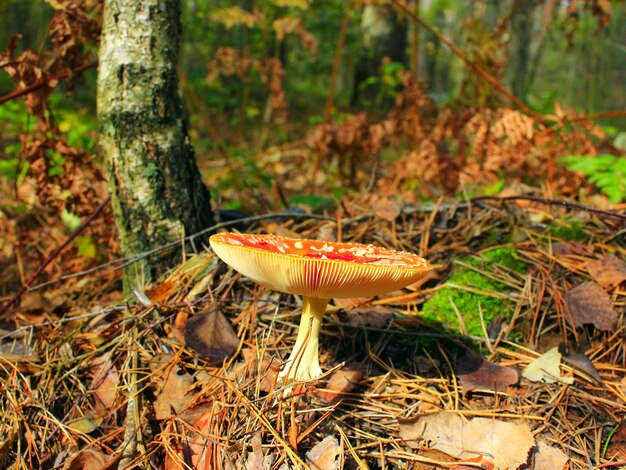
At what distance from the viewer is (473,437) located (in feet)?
4.92

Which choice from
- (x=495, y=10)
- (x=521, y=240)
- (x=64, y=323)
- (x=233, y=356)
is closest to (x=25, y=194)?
(x=64, y=323)

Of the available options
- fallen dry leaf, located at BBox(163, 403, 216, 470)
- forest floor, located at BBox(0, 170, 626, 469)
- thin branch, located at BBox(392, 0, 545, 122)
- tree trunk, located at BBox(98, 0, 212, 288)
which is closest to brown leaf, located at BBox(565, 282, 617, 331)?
forest floor, located at BBox(0, 170, 626, 469)

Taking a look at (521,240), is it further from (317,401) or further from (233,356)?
(233,356)

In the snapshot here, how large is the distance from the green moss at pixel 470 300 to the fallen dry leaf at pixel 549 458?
0.58 m

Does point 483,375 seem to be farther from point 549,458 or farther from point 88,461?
point 88,461

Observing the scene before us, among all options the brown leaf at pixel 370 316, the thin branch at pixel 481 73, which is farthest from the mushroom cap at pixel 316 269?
the thin branch at pixel 481 73

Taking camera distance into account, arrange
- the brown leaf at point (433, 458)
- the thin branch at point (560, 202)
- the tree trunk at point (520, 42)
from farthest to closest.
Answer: the tree trunk at point (520, 42) < the thin branch at point (560, 202) < the brown leaf at point (433, 458)

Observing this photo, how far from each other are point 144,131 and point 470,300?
1.74 m

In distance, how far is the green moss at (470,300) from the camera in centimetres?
204

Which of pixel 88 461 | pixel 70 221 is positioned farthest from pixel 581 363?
pixel 70 221

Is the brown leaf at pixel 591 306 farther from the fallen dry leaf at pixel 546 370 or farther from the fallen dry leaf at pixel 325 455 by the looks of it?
the fallen dry leaf at pixel 325 455

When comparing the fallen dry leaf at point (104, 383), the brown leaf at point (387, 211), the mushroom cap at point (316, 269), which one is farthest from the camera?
the brown leaf at point (387, 211)

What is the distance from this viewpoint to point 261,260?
1352 mm

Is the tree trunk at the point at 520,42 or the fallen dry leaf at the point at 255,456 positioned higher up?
the tree trunk at the point at 520,42
